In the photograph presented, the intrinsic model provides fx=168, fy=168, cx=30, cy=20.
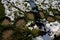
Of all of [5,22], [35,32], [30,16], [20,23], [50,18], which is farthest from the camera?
[50,18]

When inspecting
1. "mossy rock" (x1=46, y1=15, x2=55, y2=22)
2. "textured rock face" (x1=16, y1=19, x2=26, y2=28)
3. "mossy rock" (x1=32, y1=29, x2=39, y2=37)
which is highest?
"mossy rock" (x1=46, y1=15, x2=55, y2=22)

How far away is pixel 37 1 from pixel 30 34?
6.37 ft

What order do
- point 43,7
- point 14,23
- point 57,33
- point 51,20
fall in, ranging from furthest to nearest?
point 43,7
point 51,20
point 14,23
point 57,33

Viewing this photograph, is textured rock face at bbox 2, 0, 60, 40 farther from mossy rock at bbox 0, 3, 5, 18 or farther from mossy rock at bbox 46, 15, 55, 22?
mossy rock at bbox 0, 3, 5, 18

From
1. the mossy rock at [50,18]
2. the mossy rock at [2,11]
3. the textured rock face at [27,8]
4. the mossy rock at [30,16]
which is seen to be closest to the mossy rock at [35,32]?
the textured rock face at [27,8]

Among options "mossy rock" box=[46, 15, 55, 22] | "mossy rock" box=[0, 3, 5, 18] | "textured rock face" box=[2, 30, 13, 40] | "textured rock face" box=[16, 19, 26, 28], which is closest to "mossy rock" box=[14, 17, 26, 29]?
"textured rock face" box=[16, 19, 26, 28]

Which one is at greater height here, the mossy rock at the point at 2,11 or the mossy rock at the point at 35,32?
the mossy rock at the point at 2,11

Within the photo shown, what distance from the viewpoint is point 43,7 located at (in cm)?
680

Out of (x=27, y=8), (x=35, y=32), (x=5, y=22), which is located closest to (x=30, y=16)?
(x=27, y=8)

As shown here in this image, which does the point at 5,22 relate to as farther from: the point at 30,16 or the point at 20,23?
the point at 30,16

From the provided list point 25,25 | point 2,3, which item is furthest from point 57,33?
point 2,3

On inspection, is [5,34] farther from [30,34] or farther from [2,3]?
[2,3]

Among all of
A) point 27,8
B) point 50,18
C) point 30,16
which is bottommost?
point 50,18

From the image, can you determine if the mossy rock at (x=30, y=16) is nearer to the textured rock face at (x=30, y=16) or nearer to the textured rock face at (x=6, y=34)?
the textured rock face at (x=30, y=16)
